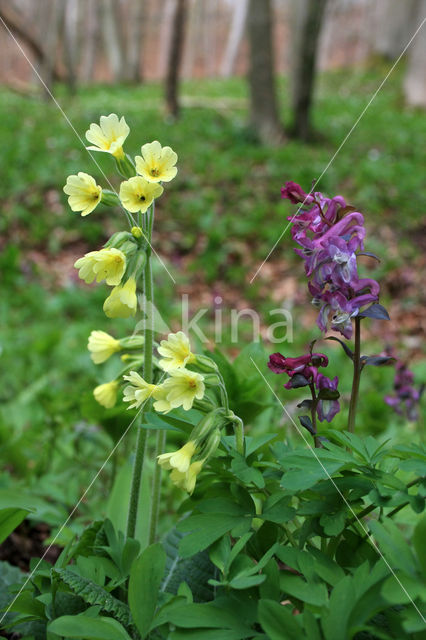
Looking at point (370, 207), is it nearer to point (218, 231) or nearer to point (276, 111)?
point (218, 231)

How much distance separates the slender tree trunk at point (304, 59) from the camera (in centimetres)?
651

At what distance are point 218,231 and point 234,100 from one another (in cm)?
741

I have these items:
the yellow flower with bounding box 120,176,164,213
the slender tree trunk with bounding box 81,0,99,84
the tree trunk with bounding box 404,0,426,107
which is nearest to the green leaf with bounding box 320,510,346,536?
the yellow flower with bounding box 120,176,164,213

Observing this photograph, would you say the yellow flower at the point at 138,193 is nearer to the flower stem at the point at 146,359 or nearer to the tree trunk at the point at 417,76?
the flower stem at the point at 146,359

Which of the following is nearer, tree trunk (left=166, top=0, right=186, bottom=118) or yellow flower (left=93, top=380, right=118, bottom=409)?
yellow flower (left=93, top=380, right=118, bottom=409)

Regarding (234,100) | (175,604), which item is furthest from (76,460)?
(234,100)

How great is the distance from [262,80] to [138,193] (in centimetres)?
679

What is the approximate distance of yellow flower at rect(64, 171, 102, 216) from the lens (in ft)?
2.99

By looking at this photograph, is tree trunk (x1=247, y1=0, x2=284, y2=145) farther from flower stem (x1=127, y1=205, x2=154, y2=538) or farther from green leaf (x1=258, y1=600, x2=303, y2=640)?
green leaf (x1=258, y1=600, x2=303, y2=640)

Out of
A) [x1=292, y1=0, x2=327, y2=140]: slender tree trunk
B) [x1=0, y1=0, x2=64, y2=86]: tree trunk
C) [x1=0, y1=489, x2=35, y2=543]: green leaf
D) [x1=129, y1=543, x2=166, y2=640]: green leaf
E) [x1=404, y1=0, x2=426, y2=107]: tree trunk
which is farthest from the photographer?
[x1=0, y1=0, x2=64, y2=86]: tree trunk

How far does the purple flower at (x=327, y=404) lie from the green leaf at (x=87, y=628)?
0.44 m

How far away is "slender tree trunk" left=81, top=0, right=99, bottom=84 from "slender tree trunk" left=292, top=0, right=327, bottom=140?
14.9 metres

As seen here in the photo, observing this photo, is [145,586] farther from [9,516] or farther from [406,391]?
[406,391]

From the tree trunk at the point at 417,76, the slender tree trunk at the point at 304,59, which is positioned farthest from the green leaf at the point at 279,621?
the tree trunk at the point at 417,76
